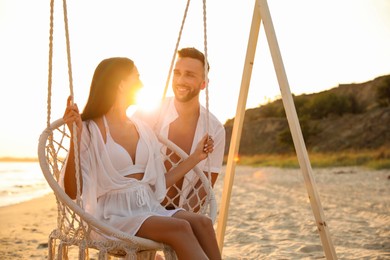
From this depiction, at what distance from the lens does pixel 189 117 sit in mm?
3281

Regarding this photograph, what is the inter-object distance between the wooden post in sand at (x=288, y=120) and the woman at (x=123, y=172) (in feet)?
2.12

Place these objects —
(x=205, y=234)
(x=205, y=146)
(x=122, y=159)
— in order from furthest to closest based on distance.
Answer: (x=205, y=146), (x=122, y=159), (x=205, y=234)

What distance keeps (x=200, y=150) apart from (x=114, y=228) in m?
0.74

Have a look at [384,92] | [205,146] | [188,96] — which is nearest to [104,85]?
[205,146]

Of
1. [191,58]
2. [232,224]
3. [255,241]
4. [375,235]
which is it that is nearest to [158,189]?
[191,58]

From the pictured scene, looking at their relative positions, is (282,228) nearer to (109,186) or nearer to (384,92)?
(109,186)

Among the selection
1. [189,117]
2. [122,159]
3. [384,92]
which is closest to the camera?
[122,159]

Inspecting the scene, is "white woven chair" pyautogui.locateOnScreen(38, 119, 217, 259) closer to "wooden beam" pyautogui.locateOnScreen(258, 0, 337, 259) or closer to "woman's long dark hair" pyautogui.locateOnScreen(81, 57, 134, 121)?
"woman's long dark hair" pyautogui.locateOnScreen(81, 57, 134, 121)

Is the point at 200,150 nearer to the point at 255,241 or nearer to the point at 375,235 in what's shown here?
the point at 255,241

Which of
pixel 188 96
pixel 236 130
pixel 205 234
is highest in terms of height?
pixel 188 96

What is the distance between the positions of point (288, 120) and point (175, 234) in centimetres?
95

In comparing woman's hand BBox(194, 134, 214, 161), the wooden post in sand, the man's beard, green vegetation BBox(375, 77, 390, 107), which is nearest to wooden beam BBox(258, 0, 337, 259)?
the wooden post in sand

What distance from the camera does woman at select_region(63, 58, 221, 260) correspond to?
2086mm

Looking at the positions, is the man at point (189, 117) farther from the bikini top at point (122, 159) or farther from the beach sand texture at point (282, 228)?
the beach sand texture at point (282, 228)
